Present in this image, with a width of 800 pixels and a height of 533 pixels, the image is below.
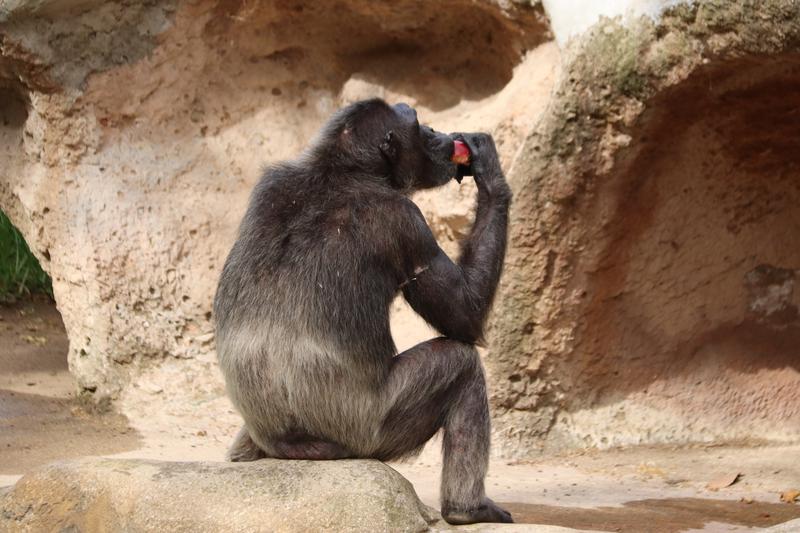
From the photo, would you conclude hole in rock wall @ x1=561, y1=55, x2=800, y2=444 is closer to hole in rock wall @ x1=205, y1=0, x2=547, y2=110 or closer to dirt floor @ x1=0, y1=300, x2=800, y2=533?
dirt floor @ x1=0, y1=300, x2=800, y2=533

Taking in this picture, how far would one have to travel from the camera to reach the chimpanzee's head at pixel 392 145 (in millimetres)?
4566

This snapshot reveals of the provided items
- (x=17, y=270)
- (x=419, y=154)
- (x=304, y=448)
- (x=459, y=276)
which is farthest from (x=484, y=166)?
(x=17, y=270)

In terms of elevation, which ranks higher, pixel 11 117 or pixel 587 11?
pixel 587 11

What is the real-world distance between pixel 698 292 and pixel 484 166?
270 cm

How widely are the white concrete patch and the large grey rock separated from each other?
2972 millimetres

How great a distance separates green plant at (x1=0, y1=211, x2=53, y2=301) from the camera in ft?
33.3

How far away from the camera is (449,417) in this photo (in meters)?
4.35

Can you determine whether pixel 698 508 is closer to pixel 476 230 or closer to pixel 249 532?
pixel 476 230

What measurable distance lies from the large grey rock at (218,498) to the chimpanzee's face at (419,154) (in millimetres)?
1179

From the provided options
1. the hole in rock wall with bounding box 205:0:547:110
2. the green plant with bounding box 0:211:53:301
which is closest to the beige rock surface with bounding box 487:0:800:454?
the hole in rock wall with bounding box 205:0:547:110

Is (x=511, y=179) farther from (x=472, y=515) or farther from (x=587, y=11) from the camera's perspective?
(x=472, y=515)

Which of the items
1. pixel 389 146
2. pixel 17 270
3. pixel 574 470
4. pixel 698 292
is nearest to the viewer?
pixel 389 146

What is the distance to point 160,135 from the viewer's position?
8.06 m

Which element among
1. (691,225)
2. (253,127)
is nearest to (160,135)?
(253,127)
